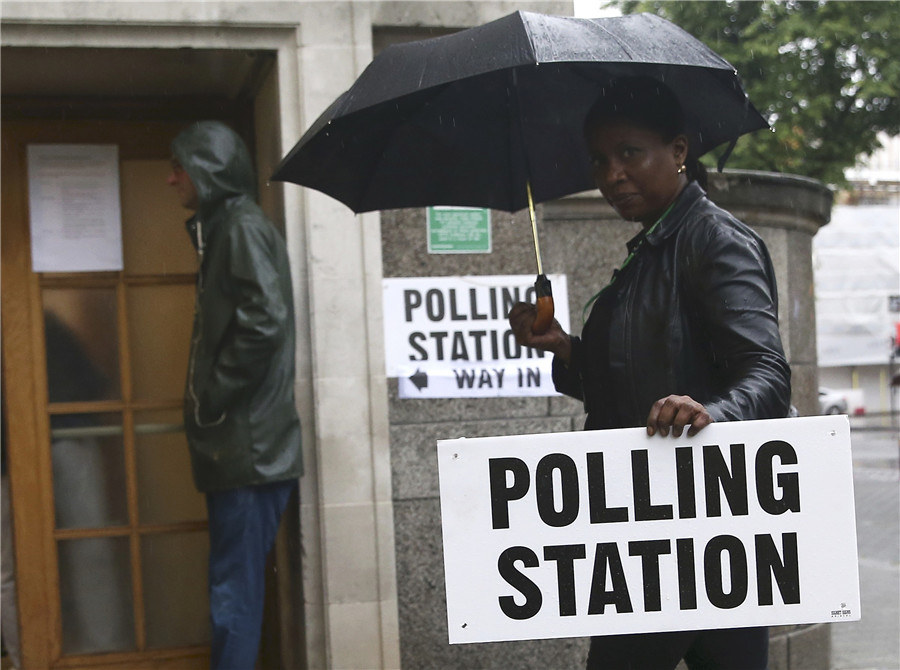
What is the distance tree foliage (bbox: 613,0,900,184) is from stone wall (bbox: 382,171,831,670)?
15352 mm

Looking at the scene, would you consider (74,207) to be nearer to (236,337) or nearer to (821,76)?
(236,337)

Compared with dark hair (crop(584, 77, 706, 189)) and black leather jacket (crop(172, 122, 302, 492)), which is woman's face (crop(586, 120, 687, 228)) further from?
black leather jacket (crop(172, 122, 302, 492))

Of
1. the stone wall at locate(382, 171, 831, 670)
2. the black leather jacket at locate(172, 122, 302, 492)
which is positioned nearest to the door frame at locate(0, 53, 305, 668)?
the stone wall at locate(382, 171, 831, 670)

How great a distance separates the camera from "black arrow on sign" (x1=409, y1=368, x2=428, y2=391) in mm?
5148

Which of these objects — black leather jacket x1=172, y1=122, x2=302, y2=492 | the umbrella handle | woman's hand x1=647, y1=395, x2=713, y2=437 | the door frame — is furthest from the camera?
the door frame

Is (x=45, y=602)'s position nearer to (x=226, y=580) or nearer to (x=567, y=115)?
(x=226, y=580)

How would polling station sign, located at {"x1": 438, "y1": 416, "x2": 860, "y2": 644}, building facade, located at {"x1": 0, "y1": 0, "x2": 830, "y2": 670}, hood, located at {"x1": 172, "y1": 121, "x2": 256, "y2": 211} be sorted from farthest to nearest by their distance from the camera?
building facade, located at {"x1": 0, "y1": 0, "x2": 830, "y2": 670}
hood, located at {"x1": 172, "y1": 121, "x2": 256, "y2": 211}
polling station sign, located at {"x1": 438, "y1": 416, "x2": 860, "y2": 644}

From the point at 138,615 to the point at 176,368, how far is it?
115 cm

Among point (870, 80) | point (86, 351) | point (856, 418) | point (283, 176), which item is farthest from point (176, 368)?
point (856, 418)

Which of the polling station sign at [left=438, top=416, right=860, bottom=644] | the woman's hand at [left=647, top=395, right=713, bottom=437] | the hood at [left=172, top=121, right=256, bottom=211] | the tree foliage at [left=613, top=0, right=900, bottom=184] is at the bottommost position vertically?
the polling station sign at [left=438, top=416, right=860, bottom=644]

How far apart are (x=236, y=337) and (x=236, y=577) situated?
92 cm

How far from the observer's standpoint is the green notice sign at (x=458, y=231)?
5.18m

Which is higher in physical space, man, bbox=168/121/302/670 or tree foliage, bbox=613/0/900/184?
tree foliage, bbox=613/0/900/184

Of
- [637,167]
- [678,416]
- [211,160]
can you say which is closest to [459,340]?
[211,160]
